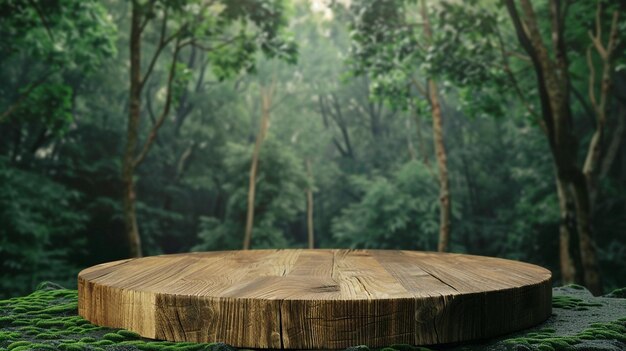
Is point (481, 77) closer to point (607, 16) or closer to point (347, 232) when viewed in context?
point (607, 16)

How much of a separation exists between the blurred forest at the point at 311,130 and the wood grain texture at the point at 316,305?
4.03 metres

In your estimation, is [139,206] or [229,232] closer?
[139,206]

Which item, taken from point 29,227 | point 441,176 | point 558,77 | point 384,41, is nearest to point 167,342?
point 558,77

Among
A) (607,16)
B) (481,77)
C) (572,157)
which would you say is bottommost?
(572,157)

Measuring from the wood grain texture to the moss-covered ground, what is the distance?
44 millimetres

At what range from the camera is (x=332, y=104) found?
1073 inches

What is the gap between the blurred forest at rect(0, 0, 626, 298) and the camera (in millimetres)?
6652

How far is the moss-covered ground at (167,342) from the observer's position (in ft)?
4.47

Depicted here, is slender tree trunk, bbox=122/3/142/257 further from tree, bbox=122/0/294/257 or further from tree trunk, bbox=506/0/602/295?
tree trunk, bbox=506/0/602/295

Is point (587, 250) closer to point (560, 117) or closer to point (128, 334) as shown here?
point (560, 117)

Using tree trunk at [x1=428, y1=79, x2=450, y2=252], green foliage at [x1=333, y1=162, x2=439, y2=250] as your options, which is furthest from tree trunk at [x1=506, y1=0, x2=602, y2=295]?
green foliage at [x1=333, y1=162, x2=439, y2=250]

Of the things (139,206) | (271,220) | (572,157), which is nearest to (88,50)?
(572,157)

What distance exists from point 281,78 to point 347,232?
703 cm

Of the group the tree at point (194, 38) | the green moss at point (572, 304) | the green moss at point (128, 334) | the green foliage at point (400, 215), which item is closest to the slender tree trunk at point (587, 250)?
the tree at point (194, 38)
